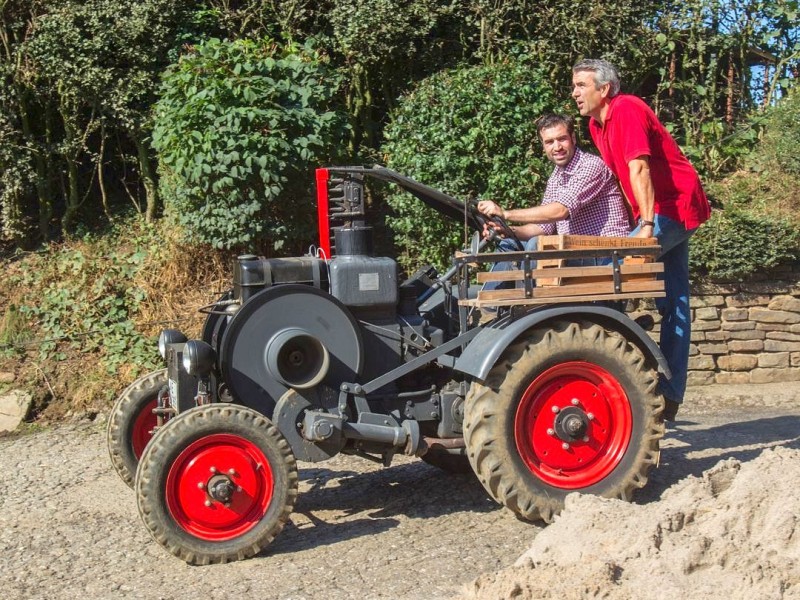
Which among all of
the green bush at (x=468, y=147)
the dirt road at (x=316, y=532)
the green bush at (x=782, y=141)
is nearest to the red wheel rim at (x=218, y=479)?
the dirt road at (x=316, y=532)

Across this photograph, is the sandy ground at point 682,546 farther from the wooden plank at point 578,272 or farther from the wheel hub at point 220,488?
the wheel hub at point 220,488

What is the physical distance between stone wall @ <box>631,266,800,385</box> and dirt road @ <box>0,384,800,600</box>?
5.34 feet

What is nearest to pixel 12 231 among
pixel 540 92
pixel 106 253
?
pixel 106 253

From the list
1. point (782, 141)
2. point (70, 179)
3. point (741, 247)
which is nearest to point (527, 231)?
point (741, 247)

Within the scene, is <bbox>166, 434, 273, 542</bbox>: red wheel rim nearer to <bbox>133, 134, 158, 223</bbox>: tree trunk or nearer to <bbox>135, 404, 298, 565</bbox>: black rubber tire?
Answer: <bbox>135, 404, 298, 565</bbox>: black rubber tire

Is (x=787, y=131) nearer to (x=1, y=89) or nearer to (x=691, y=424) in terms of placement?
(x=691, y=424)

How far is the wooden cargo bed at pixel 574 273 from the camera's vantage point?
15.9 ft

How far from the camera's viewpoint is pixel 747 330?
8.76 metres

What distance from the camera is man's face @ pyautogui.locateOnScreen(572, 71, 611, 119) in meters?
5.42

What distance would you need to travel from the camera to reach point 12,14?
394 inches

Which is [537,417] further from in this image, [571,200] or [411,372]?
[571,200]

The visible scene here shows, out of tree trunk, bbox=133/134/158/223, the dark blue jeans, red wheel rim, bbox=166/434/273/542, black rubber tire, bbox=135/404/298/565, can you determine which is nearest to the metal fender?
the dark blue jeans


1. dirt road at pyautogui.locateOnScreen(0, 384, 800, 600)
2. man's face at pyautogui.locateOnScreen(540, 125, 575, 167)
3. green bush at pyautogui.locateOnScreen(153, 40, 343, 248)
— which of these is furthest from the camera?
green bush at pyautogui.locateOnScreen(153, 40, 343, 248)

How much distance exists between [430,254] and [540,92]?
1.77 m
